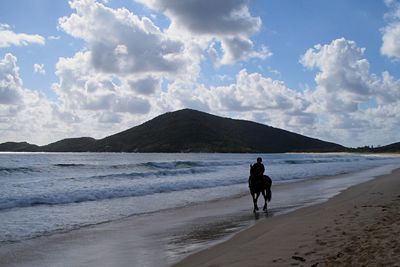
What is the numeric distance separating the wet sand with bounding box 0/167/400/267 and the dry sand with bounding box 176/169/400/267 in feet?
0.06

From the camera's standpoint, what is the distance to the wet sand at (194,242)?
842 cm

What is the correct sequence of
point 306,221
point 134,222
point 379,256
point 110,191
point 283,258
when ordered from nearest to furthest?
1. point 379,256
2. point 283,258
3. point 306,221
4. point 134,222
5. point 110,191

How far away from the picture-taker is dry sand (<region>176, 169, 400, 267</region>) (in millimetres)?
7203

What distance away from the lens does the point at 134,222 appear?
46.9ft

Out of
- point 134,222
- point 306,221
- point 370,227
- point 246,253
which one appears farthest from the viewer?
point 134,222

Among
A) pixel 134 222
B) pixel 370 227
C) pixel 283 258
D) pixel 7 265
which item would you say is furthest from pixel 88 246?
pixel 370 227

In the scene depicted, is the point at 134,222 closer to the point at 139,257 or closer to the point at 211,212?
the point at 211,212

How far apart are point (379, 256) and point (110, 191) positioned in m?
19.4

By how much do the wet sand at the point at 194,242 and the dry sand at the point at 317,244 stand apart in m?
0.02

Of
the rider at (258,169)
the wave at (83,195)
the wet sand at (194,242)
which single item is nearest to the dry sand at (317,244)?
the wet sand at (194,242)

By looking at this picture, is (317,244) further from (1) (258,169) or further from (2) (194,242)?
(1) (258,169)

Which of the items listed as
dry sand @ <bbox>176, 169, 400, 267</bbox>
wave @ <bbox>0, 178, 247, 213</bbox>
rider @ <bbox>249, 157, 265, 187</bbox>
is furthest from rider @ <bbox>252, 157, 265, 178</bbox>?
wave @ <bbox>0, 178, 247, 213</bbox>

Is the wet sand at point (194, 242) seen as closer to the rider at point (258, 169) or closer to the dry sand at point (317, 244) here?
the dry sand at point (317, 244)

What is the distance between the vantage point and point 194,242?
1061 centimetres
